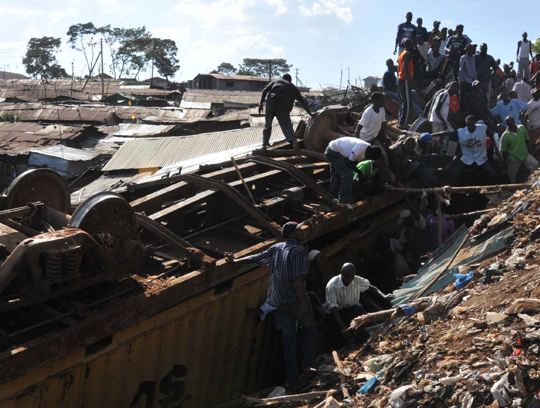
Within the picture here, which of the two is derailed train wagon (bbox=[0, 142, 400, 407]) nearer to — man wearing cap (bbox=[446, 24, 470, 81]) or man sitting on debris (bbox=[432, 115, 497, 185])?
Result: man sitting on debris (bbox=[432, 115, 497, 185])

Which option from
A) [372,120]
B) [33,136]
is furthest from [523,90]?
[33,136]

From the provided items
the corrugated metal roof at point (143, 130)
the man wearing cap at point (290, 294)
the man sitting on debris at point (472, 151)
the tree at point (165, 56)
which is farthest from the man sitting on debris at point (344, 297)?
the tree at point (165, 56)

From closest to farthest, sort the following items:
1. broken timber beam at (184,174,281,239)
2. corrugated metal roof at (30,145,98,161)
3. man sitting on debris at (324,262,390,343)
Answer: man sitting on debris at (324,262,390,343) < broken timber beam at (184,174,281,239) < corrugated metal roof at (30,145,98,161)

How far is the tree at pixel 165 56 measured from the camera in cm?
6344

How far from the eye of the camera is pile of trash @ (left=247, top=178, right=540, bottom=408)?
12.1 feet

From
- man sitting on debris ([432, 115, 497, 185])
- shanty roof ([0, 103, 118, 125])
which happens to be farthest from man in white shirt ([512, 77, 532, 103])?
shanty roof ([0, 103, 118, 125])

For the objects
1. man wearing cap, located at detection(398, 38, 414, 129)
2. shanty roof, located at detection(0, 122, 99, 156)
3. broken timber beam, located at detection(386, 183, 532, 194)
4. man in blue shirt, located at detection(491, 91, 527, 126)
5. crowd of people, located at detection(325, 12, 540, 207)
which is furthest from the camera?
shanty roof, located at detection(0, 122, 99, 156)

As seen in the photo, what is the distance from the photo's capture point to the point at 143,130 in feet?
62.3

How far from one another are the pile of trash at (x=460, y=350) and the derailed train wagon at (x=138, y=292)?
1.00 metres

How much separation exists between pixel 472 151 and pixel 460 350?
17.0 ft

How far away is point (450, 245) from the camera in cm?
706

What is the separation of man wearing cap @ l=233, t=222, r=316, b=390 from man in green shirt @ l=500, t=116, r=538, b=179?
479cm

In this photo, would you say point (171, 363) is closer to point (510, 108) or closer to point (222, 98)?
point (510, 108)

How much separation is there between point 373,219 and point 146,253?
3.54 metres
